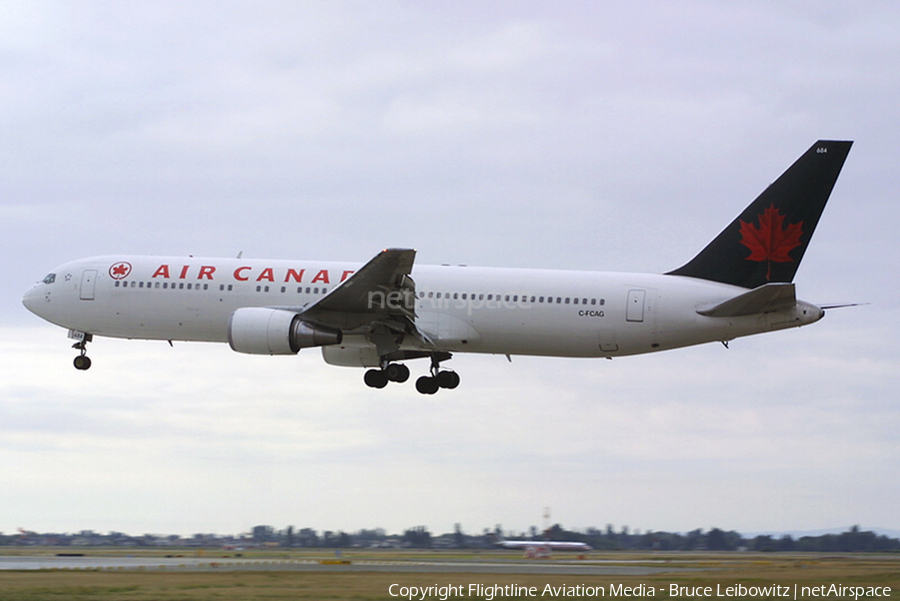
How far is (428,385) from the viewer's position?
48125 millimetres

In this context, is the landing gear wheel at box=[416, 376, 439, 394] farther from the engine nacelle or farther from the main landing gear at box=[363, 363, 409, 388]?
the engine nacelle

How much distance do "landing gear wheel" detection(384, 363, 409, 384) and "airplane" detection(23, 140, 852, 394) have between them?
5cm

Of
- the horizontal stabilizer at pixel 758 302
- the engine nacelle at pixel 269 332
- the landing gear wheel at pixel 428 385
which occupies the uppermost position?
the horizontal stabilizer at pixel 758 302

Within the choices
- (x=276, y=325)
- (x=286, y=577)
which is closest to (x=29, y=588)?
(x=286, y=577)

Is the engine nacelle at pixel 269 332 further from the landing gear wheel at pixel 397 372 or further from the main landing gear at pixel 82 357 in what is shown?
the main landing gear at pixel 82 357

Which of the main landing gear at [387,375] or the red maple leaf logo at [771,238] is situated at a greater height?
the red maple leaf logo at [771,238]

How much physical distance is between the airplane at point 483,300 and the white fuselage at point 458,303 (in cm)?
5

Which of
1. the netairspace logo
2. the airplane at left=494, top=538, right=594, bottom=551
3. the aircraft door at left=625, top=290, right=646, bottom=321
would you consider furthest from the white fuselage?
the airplane at left=494, top=538, right=594, bottom=551

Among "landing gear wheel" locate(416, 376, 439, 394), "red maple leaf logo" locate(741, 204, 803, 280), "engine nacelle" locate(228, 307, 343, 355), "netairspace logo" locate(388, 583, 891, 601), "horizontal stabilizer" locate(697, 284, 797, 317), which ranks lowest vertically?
"netairspace logo" locate(388, 583, 891, 601)

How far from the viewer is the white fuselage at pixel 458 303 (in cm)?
4347

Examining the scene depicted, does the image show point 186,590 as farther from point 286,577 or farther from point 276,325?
point 276,325

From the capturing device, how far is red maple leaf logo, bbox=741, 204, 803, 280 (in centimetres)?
4403

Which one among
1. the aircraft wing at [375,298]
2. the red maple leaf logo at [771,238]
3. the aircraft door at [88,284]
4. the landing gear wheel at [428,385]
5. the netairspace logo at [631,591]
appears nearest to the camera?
the netairspace logo at [631,591]

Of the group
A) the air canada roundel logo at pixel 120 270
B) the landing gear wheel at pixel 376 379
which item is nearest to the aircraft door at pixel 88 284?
the air canada roundel logo at pixel 120 270
